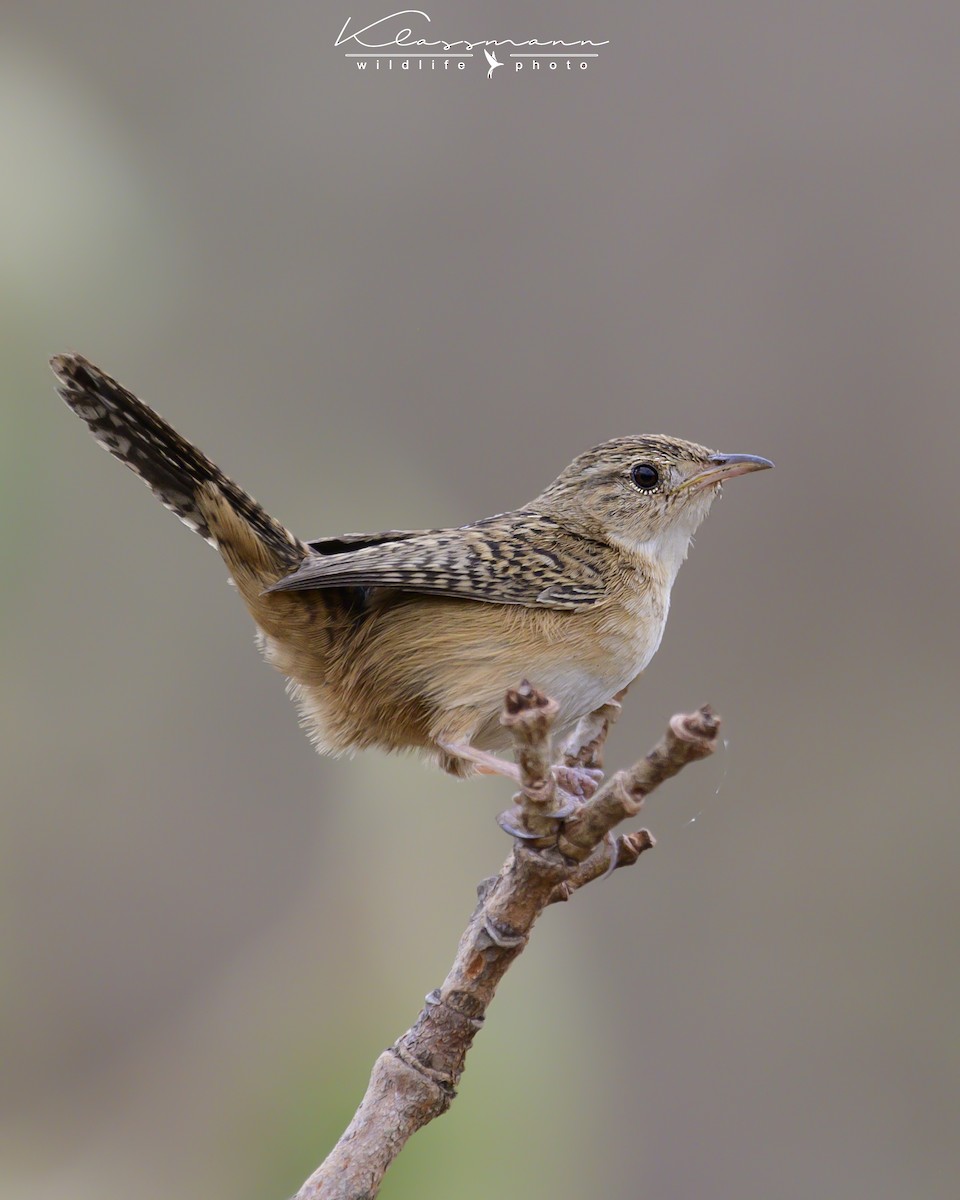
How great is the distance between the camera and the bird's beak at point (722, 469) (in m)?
3.15

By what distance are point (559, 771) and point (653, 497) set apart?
91 centimetres

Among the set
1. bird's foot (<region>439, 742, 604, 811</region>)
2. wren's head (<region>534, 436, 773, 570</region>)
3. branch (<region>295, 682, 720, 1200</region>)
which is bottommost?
branch (<region>295, 682, 720, 1200</region>)

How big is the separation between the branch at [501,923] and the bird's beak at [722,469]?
1131 mm

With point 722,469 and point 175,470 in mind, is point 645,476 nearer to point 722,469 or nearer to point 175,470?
point 722,469

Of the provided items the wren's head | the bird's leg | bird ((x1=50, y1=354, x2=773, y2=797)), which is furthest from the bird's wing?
the bird's leg

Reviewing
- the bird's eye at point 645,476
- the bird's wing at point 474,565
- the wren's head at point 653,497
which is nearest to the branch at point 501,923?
the bird's wing at point 474,565

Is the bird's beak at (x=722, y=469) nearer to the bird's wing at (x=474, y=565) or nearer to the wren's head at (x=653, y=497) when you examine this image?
the wren's head at (x=653, y=497)

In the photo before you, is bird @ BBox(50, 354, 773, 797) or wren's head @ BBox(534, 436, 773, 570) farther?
wren's head @ BBox(534, 436, 773, 570)

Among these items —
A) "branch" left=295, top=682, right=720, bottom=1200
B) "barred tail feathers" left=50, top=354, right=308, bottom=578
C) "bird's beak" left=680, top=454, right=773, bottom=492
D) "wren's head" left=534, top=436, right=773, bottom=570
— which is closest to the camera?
"branch" left=295, top=682, right=720, bottom=1200

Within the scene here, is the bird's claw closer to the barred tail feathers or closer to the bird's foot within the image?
the bird's foot

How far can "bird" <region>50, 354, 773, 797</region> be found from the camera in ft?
9.20

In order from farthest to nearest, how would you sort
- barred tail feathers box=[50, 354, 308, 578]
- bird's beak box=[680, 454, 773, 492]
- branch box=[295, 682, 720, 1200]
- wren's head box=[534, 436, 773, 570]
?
wren's head box=[534, 436, 773, 570], bird's beak box=[680, 454, 773, 492], barred tail feathers box=[50, 354, 308, 578], branch box=[295, 682, 720, 1200]

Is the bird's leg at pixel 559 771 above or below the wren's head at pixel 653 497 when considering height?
below

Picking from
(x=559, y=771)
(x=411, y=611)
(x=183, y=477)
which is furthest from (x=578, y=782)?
(x=183, y=477)
